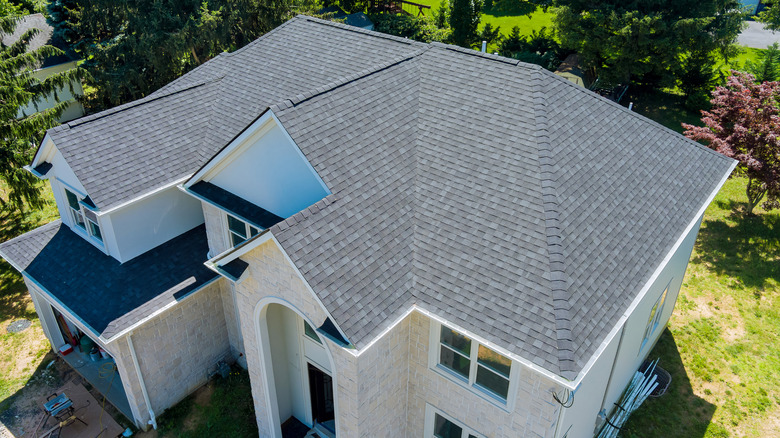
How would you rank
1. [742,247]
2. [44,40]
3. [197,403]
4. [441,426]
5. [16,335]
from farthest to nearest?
1. [44,40]
2. [742,247]
3. [16,335]
4. [197,403]
5. [441,426]

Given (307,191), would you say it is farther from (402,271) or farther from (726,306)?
(726,306)

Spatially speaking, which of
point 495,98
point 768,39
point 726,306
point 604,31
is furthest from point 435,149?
point 768,39

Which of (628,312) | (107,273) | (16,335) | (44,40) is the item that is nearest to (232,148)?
(107,273)

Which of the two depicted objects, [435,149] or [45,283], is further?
[45,283]

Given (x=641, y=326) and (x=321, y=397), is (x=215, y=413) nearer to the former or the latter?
(x=321, y=397)

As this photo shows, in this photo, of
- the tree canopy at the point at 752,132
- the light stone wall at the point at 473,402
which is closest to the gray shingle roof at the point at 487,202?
the light stone wall at the point at 473,402
